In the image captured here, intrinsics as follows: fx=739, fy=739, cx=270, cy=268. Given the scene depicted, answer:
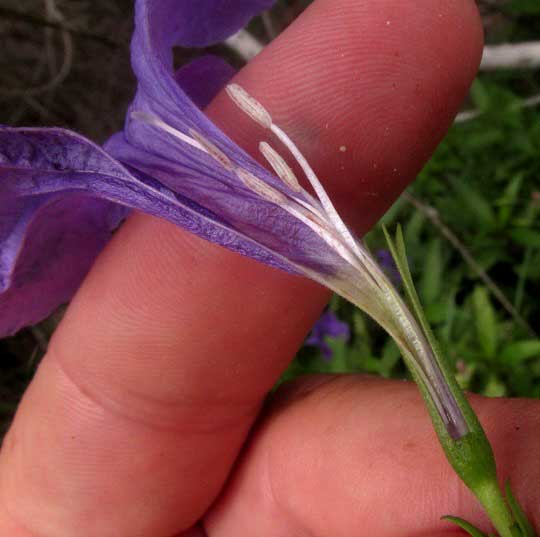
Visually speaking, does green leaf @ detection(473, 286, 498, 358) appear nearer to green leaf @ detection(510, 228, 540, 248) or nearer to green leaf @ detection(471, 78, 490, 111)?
green leaf @ detection(510, 228, 540, 248)

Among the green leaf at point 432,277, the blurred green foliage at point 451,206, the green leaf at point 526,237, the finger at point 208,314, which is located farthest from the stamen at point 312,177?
the green leaf at point 526,237

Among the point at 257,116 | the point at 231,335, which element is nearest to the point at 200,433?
the point at 231,335

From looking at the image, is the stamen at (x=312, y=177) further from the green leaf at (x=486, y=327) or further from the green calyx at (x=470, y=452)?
the green leaf at (x=486, y=327)

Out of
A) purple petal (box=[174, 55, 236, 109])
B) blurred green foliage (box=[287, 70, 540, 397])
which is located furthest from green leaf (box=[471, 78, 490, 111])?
purple petal (box=[174, 55, 236, 109])

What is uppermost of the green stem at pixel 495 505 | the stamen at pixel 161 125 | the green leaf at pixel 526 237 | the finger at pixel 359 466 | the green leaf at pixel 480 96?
the stamen at pixel 161 125

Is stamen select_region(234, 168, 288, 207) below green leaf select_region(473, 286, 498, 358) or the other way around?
the other way around

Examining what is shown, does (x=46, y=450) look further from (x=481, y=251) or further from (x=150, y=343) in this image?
(x=481, y=251)

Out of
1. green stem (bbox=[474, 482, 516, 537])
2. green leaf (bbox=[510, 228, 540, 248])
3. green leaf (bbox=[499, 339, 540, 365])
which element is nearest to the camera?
green stem (bbox=[474, 482, 516, 537])

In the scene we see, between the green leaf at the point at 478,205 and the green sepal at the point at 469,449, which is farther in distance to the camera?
the green leaf at the point at 478,205
